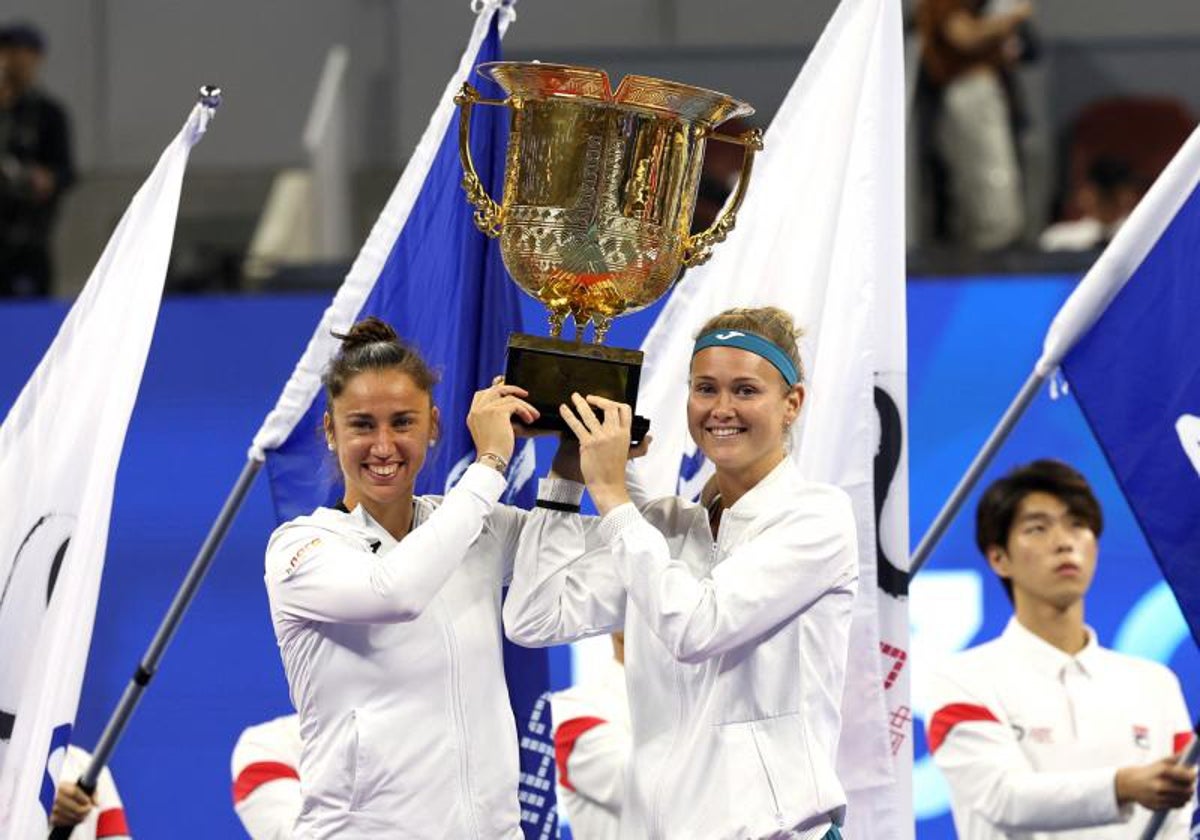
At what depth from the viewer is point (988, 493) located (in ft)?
17.7

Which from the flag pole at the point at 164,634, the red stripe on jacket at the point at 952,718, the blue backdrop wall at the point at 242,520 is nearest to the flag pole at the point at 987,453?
the red stripe on jacket at the point at 952,718

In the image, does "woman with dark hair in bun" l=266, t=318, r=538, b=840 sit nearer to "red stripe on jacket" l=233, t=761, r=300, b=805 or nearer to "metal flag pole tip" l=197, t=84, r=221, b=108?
"metal flag pole tip" l=197, t=84, r=221, b=108

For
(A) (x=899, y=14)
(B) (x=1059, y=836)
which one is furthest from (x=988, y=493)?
(A) (x=899, y=14)

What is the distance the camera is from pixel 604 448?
12.1ft

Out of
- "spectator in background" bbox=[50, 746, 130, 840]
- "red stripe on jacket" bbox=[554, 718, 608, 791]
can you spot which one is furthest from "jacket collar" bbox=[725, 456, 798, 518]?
"spectator in background" bbox=[50, 746, 130, 840]

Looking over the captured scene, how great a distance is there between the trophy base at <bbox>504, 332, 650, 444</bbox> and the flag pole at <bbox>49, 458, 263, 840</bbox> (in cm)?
112

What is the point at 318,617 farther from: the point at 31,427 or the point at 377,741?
the point at 31,427

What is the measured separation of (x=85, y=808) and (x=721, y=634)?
1795 millimetres

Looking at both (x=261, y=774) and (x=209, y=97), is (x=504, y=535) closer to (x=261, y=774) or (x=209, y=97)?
(x=209, y=97)

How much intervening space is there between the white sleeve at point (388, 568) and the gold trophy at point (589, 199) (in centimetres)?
21

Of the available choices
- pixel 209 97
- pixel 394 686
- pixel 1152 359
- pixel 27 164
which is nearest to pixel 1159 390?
pixel 1152 359

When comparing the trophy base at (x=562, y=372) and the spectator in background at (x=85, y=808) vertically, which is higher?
the trophy base at (x=562, y=372)

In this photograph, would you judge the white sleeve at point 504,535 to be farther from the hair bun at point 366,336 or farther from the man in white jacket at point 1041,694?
the man in white jacket at point 1041,694

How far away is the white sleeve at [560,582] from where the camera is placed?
148 inches
